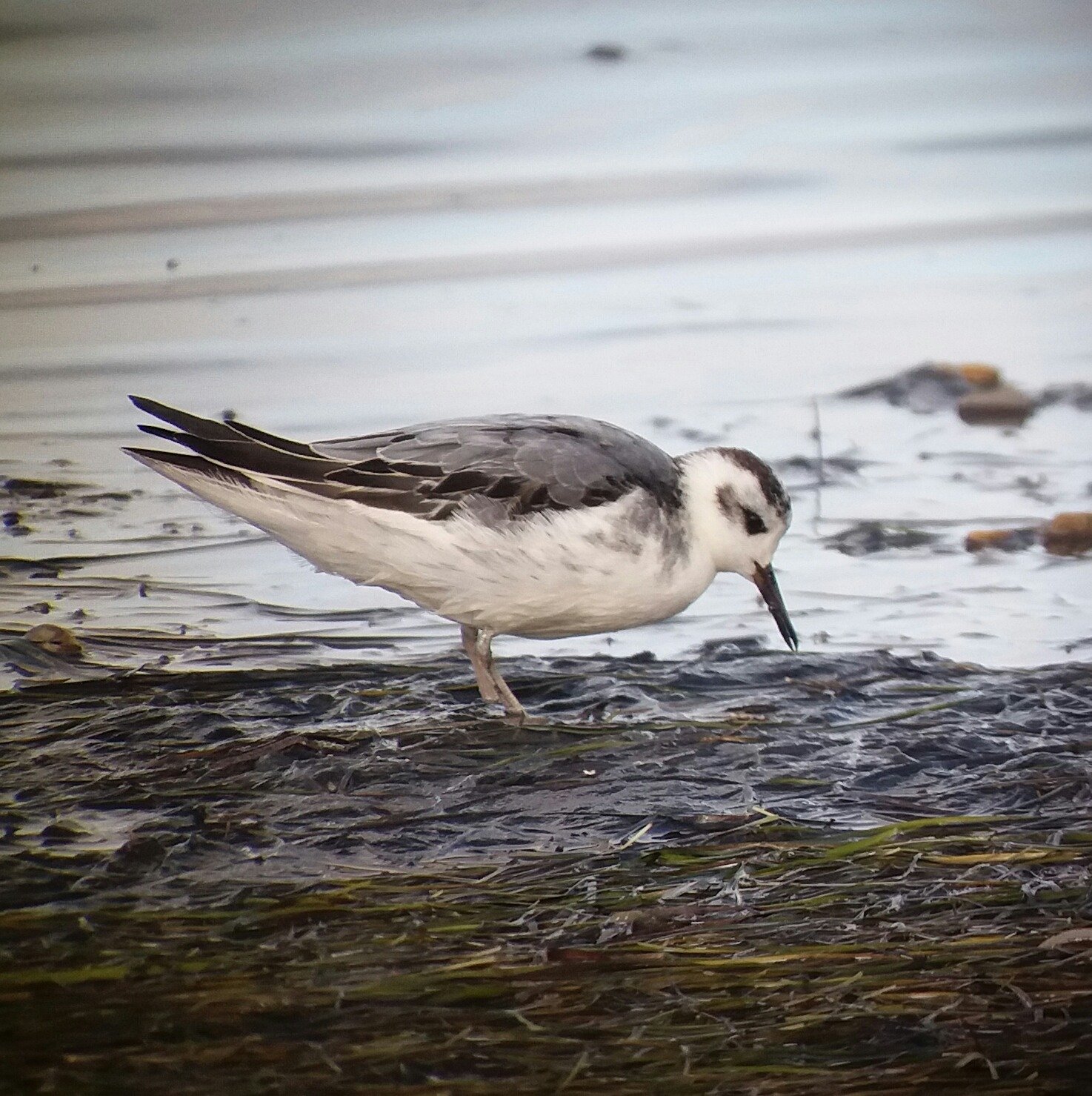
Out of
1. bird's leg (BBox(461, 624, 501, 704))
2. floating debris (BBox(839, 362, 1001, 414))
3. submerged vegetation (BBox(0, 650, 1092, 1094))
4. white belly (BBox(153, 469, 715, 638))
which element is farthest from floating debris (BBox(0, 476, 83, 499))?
floating debris (BBox(839, 362, 1001, 414))

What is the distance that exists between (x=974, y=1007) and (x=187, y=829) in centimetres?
167

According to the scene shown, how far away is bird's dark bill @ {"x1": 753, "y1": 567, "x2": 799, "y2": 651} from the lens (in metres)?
4.18

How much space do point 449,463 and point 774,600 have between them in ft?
3.16

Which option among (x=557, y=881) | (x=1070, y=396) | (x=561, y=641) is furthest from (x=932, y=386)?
(x=557, y=881)

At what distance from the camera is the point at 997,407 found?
18.2ft

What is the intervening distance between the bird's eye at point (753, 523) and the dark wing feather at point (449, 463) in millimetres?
213

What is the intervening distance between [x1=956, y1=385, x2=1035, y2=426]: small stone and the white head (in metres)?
1.67

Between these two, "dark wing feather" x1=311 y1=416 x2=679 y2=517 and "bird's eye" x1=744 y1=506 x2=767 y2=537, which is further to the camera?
"bird's eye" x1=744 y1=506 x2=767 y2=537

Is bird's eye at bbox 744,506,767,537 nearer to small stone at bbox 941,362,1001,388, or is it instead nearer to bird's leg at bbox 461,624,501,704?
bird's leg at bbox 461,624,501,704

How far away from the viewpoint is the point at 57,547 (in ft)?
15.9

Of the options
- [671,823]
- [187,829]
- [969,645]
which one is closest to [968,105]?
[969,645]

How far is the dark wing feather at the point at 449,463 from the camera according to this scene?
388 centimetres

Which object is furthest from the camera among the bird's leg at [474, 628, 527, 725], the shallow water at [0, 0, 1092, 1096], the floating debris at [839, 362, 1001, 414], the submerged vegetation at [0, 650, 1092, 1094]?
the floating debris at [839, 362, 1001, 414]

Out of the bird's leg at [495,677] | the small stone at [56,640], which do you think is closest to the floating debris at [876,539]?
the bird's leg at [495,677]
